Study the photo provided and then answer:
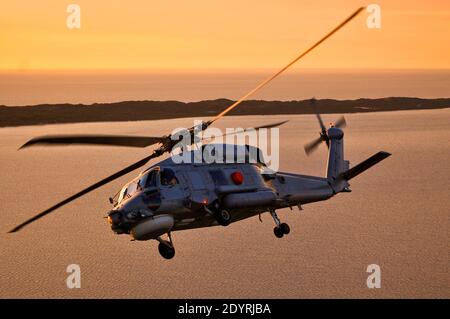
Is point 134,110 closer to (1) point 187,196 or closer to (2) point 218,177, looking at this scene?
(2) point 218,177

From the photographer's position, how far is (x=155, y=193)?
28766 mm

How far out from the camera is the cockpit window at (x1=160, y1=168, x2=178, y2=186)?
29.2 m

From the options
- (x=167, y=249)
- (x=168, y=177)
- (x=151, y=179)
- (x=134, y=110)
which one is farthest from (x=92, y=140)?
(x=134, y=110)

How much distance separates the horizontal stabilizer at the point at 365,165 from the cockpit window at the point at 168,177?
11.4 m

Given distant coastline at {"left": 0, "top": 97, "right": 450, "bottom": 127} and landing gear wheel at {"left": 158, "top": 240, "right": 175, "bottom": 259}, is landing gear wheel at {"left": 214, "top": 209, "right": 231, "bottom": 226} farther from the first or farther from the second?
distant coastline at {"left": 0, "top": 97, "right": 450, "bottom": 127}

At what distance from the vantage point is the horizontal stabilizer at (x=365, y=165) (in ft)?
117

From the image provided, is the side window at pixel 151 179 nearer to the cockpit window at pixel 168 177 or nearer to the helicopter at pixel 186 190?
the helicopter at pixel 186 190

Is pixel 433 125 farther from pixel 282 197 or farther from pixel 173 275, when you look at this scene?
pixel 282 197

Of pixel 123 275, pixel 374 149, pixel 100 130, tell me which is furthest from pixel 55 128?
pixel 123 275

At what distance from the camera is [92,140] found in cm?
2538

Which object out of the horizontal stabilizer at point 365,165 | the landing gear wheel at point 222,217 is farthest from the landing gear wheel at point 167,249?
the horizontal stabilizer at point 365,165

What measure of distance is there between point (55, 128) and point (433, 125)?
327 feet

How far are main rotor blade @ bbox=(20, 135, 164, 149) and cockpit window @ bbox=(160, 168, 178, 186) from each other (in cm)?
138

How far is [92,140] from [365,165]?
1681 cm
